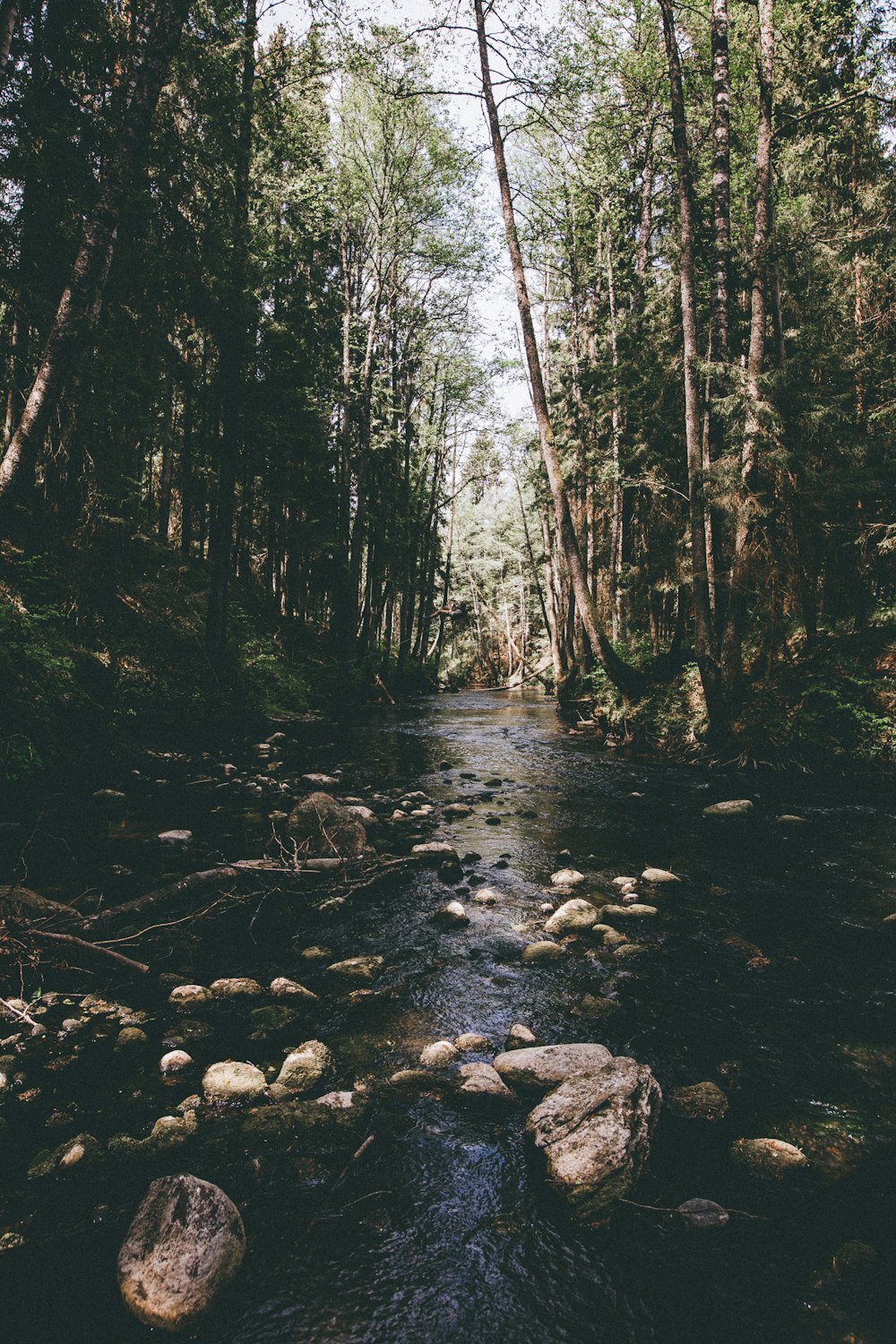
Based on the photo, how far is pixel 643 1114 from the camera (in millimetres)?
2299

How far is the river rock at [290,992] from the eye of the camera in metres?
3.30

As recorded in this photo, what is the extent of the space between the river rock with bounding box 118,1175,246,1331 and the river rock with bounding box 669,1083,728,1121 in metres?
1.72

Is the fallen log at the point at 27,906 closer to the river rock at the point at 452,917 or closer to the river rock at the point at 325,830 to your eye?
the river rock at the point at 325,830

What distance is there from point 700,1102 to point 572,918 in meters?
1.67

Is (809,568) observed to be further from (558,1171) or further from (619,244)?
(619,244)

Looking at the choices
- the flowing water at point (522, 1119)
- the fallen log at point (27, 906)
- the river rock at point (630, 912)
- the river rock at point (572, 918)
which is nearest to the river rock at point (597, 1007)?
the flowing water at point (522, 1119)

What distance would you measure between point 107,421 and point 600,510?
52.3 feet

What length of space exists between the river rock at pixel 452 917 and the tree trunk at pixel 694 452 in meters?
6.77

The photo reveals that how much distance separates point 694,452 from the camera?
32.2 ft

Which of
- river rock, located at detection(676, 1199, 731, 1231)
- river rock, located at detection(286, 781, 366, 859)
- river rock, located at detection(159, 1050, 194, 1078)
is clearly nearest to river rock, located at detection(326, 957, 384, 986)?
river rock, located at detection(159, 1050, 194, 1078)

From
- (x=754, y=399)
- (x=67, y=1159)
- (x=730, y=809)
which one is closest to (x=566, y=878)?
(x=730, y=809)

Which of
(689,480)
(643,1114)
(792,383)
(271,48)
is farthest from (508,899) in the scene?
(271,48)

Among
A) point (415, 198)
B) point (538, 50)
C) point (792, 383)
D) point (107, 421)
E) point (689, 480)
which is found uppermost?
point (415, 198)

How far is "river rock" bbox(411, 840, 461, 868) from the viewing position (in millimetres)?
5484
